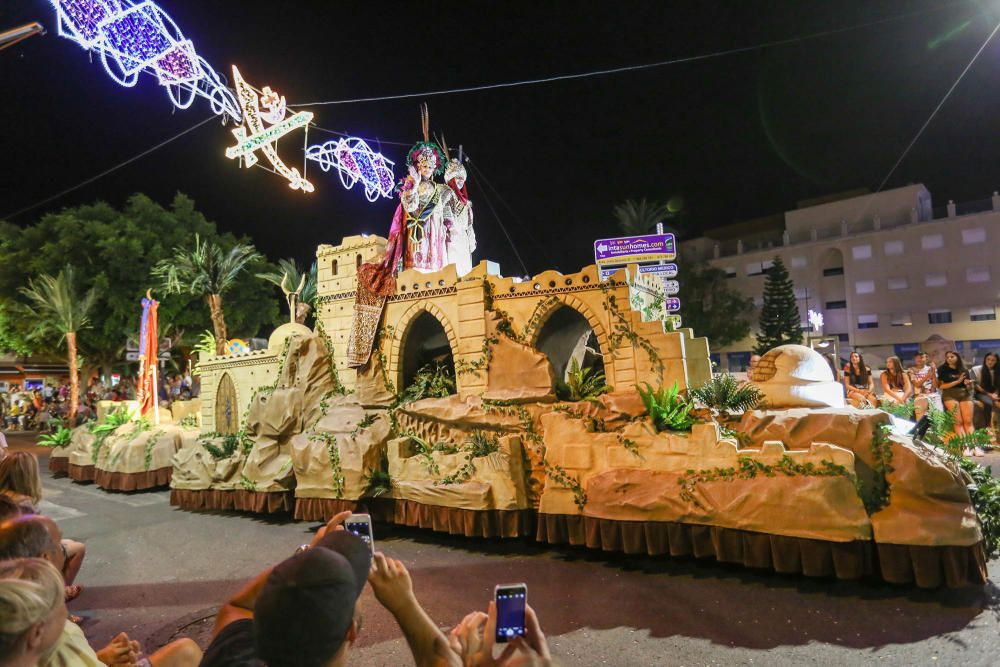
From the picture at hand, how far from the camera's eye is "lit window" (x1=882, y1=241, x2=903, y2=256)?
32094 mm

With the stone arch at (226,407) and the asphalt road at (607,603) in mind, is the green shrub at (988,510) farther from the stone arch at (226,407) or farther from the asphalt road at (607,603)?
the stone arch at (226,407)

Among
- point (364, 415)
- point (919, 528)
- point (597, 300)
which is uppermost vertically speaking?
point (597, 300)

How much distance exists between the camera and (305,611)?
1.82m

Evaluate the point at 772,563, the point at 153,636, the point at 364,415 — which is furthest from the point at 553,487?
the point at 153,636

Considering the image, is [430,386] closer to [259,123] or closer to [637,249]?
[259,123]

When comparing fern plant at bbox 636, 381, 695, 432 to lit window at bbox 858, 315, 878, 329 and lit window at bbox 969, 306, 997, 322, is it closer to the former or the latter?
lit window at bbox 969, 306, 997, 322

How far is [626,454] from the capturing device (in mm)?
8406

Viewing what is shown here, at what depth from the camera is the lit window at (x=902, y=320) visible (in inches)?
1253

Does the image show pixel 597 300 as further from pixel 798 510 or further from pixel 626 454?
pixel 798 510

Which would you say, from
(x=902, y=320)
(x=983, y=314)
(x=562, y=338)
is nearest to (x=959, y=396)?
(x=562, y=338)

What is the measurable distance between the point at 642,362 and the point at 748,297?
3082 centimetres

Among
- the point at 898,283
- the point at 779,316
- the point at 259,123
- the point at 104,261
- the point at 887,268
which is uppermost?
the point at 104,261

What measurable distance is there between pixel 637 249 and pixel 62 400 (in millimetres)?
29379

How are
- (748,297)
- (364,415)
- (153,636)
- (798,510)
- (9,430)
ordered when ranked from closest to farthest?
(153,636) < (798,510) < (364,415) < (9,430) < (748,297)
